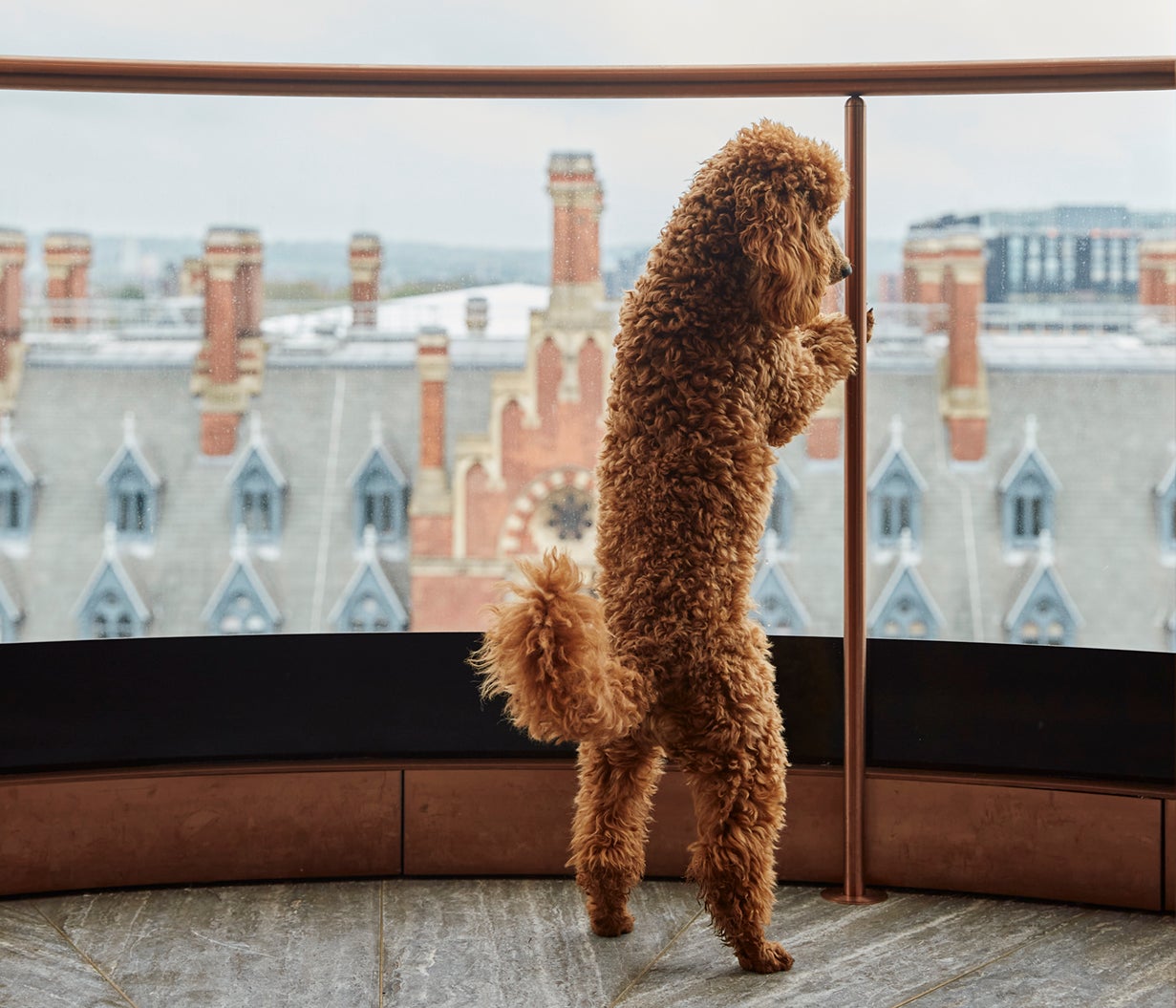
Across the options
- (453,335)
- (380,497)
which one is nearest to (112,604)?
(380,497)

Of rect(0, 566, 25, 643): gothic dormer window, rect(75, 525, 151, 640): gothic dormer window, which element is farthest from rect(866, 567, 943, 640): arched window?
rect(0, 566, 25, 643): gothic dormer window

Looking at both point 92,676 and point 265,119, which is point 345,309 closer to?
point 265,119

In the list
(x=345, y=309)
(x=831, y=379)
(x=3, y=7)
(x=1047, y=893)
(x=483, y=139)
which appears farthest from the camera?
(x=483, y=139)

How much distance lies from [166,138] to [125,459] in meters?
6.10

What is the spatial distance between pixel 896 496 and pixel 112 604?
1617cm

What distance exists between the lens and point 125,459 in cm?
2194

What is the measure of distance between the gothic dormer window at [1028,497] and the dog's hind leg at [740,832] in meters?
23.9

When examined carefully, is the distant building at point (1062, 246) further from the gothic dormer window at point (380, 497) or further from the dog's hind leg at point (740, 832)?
the dog's hind leg at point (740, 832)

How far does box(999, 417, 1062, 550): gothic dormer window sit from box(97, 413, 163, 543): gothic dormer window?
17.2 metres

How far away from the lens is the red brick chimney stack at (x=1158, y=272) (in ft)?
69.2

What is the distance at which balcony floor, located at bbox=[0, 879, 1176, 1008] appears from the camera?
57.2 inches

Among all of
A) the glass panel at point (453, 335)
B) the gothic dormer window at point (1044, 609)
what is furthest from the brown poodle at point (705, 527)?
the gothic dormer window at point (1044, 609)

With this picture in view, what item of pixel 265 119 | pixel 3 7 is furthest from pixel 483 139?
pixel 3 7

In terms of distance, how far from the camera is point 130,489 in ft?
71.7
